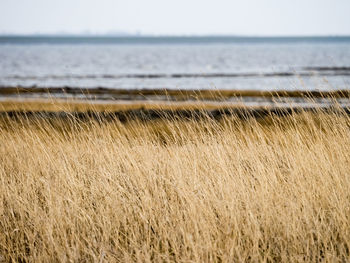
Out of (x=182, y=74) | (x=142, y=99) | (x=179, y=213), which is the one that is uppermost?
(x=182, y=74)

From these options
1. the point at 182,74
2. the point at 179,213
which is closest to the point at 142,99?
the point at 182,74

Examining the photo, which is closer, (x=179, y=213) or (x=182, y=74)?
(x=179, y=213)

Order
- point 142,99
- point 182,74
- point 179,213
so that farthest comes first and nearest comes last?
1. point 182,74
2. point 142,99
3. point 179,213

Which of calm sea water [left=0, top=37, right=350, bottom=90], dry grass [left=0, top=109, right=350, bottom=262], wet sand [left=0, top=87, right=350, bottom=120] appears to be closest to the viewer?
dry grass [left=0, top=109, right=350, bottom=262]

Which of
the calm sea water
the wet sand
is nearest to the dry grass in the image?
the calm sea water

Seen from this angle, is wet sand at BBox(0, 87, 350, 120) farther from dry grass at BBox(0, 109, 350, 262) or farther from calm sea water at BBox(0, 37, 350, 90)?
dry grass at BBox(0, 109, 350, 262)

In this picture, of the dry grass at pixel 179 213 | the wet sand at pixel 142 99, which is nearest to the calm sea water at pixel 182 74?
the wet sand at pixel 142 99

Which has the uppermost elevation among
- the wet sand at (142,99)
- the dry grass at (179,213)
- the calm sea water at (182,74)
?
the calm sea water at (182,74)

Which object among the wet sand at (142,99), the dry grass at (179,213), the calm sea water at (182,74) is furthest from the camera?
the calm sea water at (182,74)

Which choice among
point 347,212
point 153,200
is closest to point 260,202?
point 347,212

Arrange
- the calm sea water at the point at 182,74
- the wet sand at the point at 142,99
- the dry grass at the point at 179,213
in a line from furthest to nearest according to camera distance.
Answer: the calm sea water at the point at 182,74
the wet sand at the point at 142,99
the dry grass at the point at 179,213

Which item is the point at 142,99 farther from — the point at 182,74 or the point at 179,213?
the point at 179,213

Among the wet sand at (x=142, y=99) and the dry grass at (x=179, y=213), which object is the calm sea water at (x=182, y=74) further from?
the dry grass at (x=179, y=213)

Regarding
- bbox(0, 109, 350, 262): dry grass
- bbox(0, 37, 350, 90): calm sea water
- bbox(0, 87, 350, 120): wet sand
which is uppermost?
bbox(0, 37, 350, 90): calm sea water
